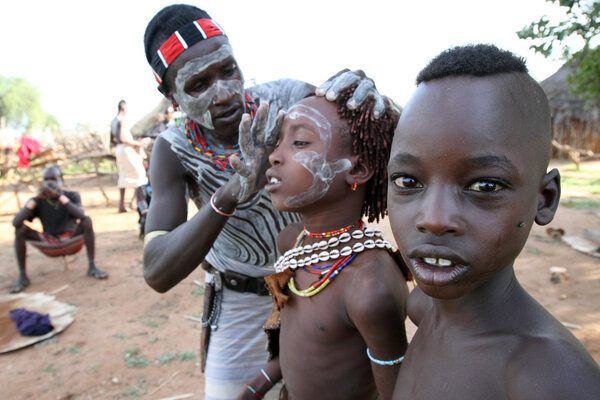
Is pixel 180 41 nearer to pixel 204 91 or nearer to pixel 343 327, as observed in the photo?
pixel 204 91

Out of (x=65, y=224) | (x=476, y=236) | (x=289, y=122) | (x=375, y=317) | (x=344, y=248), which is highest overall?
(x=289, y=122)

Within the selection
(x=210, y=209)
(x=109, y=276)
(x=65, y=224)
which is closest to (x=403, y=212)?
(x=210, y=209)

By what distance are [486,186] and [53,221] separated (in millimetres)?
6966

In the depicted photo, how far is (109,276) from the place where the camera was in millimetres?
6297

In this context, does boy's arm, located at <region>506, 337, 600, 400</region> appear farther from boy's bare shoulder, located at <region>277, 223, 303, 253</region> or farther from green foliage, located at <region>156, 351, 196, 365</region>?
green foliage, located at <region>156, 351, 196, 365</region>

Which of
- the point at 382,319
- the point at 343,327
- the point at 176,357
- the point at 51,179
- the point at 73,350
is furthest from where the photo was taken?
the point at 51,179

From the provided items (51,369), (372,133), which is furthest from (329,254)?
(51,369)

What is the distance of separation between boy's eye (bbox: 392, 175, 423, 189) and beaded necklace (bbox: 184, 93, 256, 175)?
3.58ft

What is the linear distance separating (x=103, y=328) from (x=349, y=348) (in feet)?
13.8

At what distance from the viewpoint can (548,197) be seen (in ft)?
3.07

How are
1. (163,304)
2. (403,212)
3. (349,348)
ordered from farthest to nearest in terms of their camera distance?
(163,304) < (349,348) < (403,212)

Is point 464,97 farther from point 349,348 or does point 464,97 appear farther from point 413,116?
point 349,348

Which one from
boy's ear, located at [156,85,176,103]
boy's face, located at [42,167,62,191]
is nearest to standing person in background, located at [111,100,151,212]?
boy's face, located at [42,167,62,191]

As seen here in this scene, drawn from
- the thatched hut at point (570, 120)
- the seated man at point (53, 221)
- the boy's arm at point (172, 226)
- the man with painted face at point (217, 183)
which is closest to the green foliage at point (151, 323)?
the seated man at point (53, 221)
